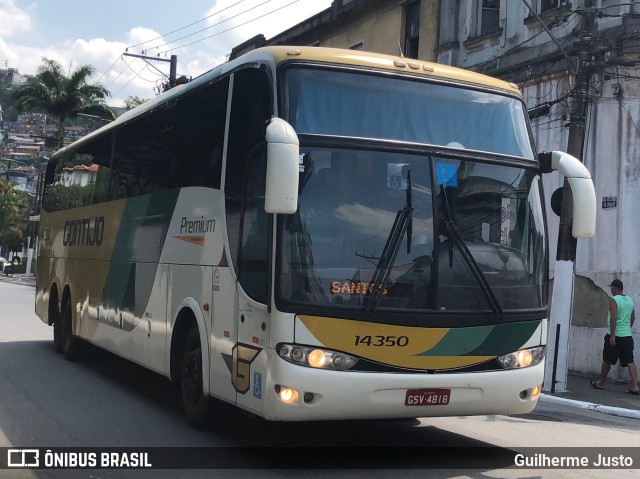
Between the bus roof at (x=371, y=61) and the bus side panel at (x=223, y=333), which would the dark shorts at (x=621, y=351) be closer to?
the bus roof at (x=371, y=61)

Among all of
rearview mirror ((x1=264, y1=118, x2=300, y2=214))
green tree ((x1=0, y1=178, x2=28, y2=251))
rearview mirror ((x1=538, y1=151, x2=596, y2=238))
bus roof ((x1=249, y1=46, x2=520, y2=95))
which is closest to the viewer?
rearview mirror ((x1=264, y1=118, x2=300, y2=214))

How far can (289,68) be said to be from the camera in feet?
23.3

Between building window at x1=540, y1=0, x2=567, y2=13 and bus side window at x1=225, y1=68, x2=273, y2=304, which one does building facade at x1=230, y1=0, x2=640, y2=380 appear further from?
bus side window at x1=225, y1=68, x2=273, y2=304

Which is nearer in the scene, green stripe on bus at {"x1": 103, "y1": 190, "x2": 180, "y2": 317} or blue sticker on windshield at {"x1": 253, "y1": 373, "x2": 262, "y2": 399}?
blue sticker on windshield at {"x1": 253, "y1": 373, "x2": 262, "y2": 399}

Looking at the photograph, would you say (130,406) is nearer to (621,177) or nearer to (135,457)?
(135,457)

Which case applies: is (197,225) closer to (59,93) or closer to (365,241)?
(365,241)

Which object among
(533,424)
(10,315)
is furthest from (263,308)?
(10,315)

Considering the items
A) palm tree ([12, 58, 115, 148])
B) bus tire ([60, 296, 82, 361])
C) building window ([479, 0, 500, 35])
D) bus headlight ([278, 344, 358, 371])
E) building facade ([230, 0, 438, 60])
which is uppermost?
palm tree ([12, 58, 115, 148])

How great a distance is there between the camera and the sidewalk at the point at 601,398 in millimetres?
11586

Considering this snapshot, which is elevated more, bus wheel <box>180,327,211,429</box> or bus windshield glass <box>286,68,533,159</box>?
bus windshield glass <box>286,68,533,159</box>

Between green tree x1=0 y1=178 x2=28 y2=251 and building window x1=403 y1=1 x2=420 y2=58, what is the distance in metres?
64.8

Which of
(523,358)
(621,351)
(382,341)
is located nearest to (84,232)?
(382,341)

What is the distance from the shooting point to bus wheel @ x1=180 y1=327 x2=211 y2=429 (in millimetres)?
8281

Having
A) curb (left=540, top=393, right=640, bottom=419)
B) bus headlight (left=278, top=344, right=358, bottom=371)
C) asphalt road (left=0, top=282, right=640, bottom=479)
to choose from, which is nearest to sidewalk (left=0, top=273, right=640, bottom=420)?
curb (left=540, top=393, right=640, bottom=419)
